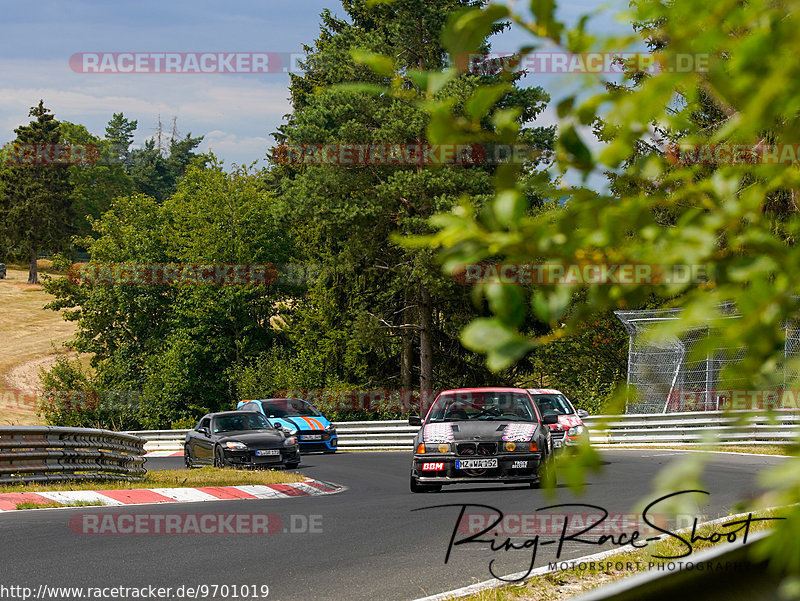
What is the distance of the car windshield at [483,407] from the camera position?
1473 cm

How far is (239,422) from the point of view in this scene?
70.0 feet

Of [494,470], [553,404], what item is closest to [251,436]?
[553,404]

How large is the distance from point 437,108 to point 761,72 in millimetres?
540

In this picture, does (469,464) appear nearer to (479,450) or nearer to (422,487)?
(479,450)

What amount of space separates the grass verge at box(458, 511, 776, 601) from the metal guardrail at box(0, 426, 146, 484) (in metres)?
9.72

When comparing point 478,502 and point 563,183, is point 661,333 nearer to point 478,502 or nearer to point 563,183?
point 563,183

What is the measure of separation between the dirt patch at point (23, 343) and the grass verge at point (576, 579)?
5288 centimetres

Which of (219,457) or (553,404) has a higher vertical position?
(553,404)

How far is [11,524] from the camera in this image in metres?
10.8

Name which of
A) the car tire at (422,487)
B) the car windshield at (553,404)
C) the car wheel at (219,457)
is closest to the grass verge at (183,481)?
the car wheel at (219,457)

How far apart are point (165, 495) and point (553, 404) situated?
10.8 m

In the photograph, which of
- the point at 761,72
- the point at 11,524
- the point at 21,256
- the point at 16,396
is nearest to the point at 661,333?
the point at 761,72

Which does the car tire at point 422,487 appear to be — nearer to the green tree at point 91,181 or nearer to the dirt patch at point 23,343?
the dirt patch at point 23,343

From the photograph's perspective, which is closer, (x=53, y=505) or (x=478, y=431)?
(x=53, y=505)
